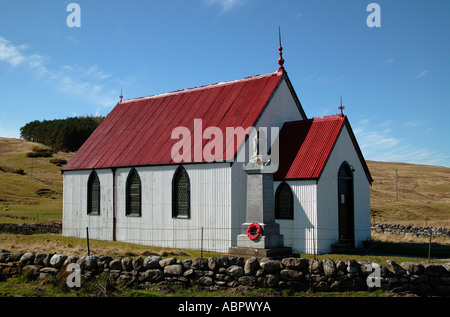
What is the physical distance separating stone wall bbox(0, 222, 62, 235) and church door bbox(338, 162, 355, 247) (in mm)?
20640

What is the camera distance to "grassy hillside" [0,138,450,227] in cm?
4112

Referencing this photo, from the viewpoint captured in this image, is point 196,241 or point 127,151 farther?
point 127,151

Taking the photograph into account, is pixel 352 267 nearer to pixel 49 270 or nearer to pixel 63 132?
pixel 49 270

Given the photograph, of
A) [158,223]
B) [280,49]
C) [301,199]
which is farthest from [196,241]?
[280,49]

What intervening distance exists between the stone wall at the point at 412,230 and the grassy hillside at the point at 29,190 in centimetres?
2515

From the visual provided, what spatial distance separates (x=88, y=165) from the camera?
90.4 ft

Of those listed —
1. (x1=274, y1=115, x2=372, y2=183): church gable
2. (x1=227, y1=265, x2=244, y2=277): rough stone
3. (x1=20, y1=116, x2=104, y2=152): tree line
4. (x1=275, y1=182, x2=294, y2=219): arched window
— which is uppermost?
(x1=20, y1=116, x2=104, y2=152): tree line

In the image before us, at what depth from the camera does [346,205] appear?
2172 centimetres

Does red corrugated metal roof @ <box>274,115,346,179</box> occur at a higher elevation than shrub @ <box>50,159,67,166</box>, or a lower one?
lower

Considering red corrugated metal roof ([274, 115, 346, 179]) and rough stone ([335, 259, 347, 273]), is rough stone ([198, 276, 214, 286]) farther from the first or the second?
red corrugated metal roof ([274, 115, 346, 179])

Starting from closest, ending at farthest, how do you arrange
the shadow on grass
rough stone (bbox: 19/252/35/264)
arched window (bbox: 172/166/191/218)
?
rough stone (bbox: 19/252/35/264), the shadow on grass, arched window (bbox: 172/166/191/218)

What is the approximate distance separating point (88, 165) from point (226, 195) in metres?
11.3

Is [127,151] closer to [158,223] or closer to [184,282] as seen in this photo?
[158,223]

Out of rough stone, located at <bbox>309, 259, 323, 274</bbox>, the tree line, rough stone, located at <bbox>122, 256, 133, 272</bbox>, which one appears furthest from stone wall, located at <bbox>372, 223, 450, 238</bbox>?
the tree line
